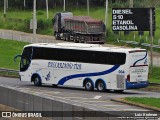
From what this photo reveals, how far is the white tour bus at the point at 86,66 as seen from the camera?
45.0 metres

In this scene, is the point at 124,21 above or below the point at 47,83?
above

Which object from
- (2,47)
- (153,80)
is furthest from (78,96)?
(2,47)

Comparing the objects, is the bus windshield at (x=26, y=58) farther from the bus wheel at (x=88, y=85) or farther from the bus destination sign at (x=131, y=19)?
the bus destination sign at (x=131, y=19)

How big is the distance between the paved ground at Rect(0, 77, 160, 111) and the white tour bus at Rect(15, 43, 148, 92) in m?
0.75

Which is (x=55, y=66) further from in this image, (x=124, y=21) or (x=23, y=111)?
(x=23, y=111)

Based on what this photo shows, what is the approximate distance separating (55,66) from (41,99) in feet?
63.9

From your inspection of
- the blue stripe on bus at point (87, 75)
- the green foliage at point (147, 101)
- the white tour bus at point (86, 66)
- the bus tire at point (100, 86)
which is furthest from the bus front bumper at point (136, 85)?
the green foliage at point (147, 101)

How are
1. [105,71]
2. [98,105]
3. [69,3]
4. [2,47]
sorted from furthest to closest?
[69,3], [2,47], [105,71], [98,105]

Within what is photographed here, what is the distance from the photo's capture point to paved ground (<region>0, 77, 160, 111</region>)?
34.8 m

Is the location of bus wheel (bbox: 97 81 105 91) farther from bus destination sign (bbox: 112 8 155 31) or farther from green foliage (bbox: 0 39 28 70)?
green foliage (bbox: 0 39 28 70)

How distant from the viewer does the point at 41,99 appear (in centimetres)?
2947

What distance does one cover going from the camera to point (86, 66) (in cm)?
4672

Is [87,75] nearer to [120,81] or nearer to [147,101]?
[120,81]

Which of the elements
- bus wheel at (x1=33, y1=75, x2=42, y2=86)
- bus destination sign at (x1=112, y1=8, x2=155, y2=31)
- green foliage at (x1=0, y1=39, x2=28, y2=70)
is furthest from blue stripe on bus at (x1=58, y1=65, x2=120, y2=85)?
green foliage at (x1=0, y1=39, x2=28, y2=70)
